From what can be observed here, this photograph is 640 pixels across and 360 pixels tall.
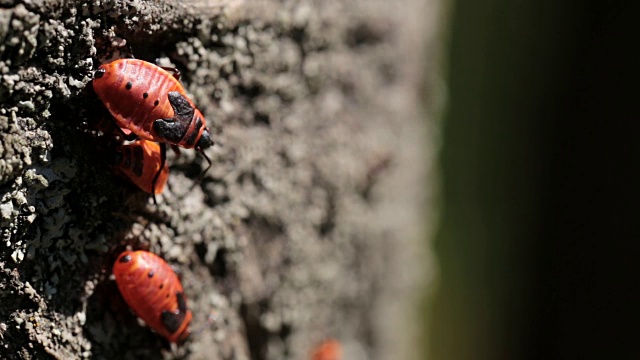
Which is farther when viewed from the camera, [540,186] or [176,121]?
[540,186]

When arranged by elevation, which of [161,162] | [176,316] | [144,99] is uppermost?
[144,99]

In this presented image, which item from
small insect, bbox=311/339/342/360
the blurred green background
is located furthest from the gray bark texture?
the blurred green background

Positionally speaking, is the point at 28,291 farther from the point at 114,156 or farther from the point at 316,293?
the point at 316,293

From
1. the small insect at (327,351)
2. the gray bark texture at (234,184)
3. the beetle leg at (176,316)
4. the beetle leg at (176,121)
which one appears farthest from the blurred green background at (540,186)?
the beetle leg at (176,121)

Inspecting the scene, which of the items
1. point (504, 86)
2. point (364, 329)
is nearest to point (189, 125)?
point (364, 329)

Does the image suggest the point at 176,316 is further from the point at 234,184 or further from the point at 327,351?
the point at 327,351

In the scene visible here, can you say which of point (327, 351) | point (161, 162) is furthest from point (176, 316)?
point (327, 351)

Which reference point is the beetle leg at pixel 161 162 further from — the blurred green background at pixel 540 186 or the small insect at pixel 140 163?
the blurred green background at pixel 540 186

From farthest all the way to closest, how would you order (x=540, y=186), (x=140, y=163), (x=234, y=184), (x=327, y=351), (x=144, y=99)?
1. (x=540, y=186)
2. (x=327, y=351)
3. (x=234, y=184)
4. (x=140, y=163)
5. (x=144, y=99)

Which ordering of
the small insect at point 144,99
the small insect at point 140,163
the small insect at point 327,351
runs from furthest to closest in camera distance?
1. the small insect at point 327,351
2. the small insect at point 140,163
3. the small insect at point 144,99
